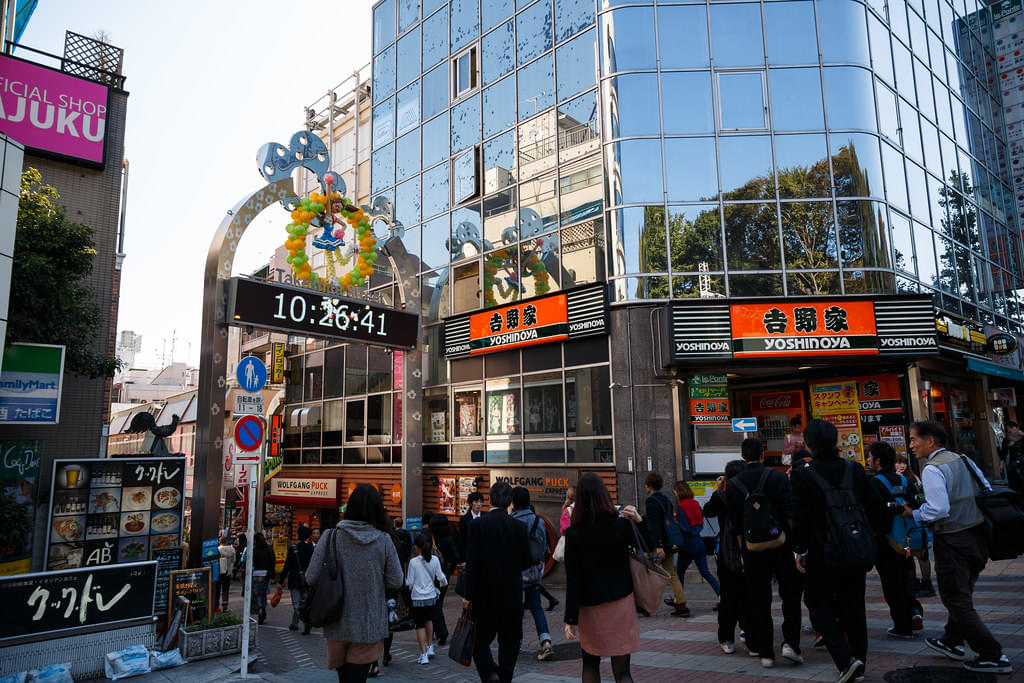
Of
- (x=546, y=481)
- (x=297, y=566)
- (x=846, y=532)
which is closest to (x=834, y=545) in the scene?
(x=846, y=532)

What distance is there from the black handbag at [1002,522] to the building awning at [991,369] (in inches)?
527

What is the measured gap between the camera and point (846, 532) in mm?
5105

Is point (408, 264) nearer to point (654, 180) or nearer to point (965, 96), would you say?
point (654, 180)

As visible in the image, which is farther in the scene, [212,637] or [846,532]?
[212,637]

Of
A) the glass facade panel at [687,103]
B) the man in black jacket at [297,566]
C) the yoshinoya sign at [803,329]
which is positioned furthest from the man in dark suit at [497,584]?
the glass facade panel at [687,103]

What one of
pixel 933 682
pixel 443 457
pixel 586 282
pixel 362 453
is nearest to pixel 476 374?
pixel 443 457

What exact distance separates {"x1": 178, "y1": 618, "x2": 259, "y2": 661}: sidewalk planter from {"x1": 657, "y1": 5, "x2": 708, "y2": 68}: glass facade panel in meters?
14.1

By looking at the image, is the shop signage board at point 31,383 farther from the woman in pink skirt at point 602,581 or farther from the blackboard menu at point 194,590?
the woman in pink skirt at point 602,581

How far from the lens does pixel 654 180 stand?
617 inches

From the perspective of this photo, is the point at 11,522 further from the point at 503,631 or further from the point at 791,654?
the point at 791,654

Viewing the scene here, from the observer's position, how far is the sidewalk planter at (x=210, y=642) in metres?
8.83

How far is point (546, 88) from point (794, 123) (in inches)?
248

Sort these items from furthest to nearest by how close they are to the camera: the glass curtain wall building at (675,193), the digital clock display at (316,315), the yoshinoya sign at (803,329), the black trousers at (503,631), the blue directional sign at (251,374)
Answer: the glass curtain wall building at (675,193)
the yoshinoya sign at (803,329)
the digital clock display at (316,315)
the blue directional sign at (251,374)
the black trousers at (503,631)

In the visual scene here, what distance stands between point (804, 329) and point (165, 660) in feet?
42.3
